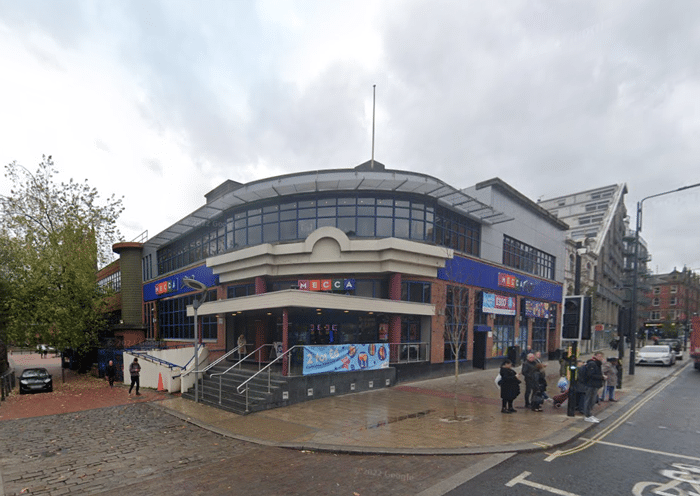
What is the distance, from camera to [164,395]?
15.9 m

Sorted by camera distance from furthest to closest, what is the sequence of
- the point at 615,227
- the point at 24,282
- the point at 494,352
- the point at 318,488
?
the point at 615,227
the point at 494,352
the point at 24,282
the point at 318,488

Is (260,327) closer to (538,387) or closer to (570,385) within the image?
(538,387)

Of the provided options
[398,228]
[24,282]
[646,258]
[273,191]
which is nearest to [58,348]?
[24,282]

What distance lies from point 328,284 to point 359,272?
1.69m

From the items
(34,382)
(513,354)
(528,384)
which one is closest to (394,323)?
(528,384)

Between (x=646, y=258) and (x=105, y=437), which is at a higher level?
(x=646, y=258)

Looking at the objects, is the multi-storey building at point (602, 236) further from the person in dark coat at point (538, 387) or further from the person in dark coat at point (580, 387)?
the person in dark coat at point (580, 387)

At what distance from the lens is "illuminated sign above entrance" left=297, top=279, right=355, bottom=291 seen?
18453mm

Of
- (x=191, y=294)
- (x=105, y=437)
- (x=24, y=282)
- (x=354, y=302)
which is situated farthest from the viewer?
(x=191, y=294)

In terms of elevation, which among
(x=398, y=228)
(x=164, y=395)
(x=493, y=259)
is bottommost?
(x=164, y=395)

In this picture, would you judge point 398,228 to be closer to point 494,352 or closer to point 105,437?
point 494,352

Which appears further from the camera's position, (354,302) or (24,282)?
(24,282)

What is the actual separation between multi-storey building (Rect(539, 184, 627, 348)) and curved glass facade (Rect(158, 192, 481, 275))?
1164 inches

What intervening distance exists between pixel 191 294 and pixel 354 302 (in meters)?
16.0
